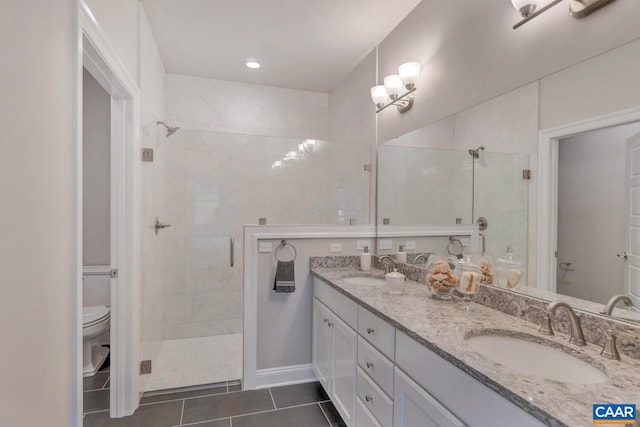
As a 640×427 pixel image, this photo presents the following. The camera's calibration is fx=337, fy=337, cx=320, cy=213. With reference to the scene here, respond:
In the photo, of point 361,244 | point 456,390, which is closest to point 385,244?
point 361,244

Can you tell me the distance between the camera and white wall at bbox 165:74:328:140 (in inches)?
132

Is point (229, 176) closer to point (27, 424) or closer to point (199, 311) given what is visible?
point (199, 311)

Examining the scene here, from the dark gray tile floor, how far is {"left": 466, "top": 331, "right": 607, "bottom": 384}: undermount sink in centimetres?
120

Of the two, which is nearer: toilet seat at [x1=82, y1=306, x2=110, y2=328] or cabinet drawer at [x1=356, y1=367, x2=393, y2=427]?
cabinet drawer at [x1=356, y1=367, x2=393, y2=427]

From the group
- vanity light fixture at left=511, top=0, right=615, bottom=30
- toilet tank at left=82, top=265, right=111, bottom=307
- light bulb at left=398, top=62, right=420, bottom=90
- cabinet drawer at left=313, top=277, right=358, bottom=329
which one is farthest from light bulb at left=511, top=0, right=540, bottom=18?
toilet tank at left=82, top=265, right=111, bottom=307

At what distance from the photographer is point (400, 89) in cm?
239

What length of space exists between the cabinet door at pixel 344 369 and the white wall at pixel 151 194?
1.35m

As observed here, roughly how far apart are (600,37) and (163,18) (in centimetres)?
253

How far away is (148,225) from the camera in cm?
245

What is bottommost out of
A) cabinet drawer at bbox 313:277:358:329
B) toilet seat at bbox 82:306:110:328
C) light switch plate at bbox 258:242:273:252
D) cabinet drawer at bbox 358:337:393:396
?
toilet seat at bbox 82:306:110:328

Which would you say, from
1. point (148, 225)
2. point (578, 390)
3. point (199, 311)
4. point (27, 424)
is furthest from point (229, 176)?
point (578, 390)

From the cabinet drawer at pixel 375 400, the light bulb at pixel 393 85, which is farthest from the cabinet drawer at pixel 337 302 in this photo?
the light bulb at pixel 393 85

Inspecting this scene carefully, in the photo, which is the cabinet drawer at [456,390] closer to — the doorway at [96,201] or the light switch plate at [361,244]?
the light switch plate at [361,244]

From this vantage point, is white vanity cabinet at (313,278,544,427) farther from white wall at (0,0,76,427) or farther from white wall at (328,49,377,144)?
white wall at (328,49,377,144)
